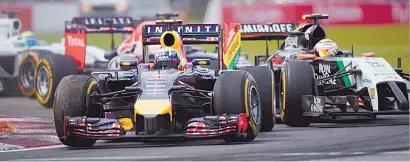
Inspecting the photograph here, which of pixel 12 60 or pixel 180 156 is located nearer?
pixel 180 156

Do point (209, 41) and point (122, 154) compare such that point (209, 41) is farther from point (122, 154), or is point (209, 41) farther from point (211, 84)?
point (122, 154)

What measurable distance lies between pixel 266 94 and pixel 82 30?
9804 mm

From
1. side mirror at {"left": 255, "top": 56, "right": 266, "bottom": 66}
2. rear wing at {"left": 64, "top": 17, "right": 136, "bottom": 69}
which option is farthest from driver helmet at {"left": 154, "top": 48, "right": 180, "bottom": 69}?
rear wing at {"left": 64, "top": 17, "right": 136, "bottom": 69}

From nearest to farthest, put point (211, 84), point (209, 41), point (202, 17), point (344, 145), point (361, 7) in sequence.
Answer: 1. point (344, 145)
2. point (211, 84)
3. point (209, 41)
4. point (202, 17)
5. point (361, 7)

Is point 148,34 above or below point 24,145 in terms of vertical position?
above

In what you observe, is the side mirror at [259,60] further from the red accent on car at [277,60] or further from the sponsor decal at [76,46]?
the sponsor decal at [76,46]

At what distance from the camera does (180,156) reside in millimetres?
13242

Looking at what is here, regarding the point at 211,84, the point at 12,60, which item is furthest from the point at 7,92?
the point at 211,84

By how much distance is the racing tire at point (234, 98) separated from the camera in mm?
14766

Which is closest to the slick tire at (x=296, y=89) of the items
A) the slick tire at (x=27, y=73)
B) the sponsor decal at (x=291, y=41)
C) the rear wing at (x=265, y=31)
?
the sponsor decal at (x=291, y=41)

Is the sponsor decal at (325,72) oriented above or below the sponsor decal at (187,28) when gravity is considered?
below

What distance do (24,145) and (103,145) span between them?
1060mm

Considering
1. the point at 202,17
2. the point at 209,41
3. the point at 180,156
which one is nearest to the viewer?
the point at 180,156

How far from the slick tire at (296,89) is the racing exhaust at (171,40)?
1885 mm
